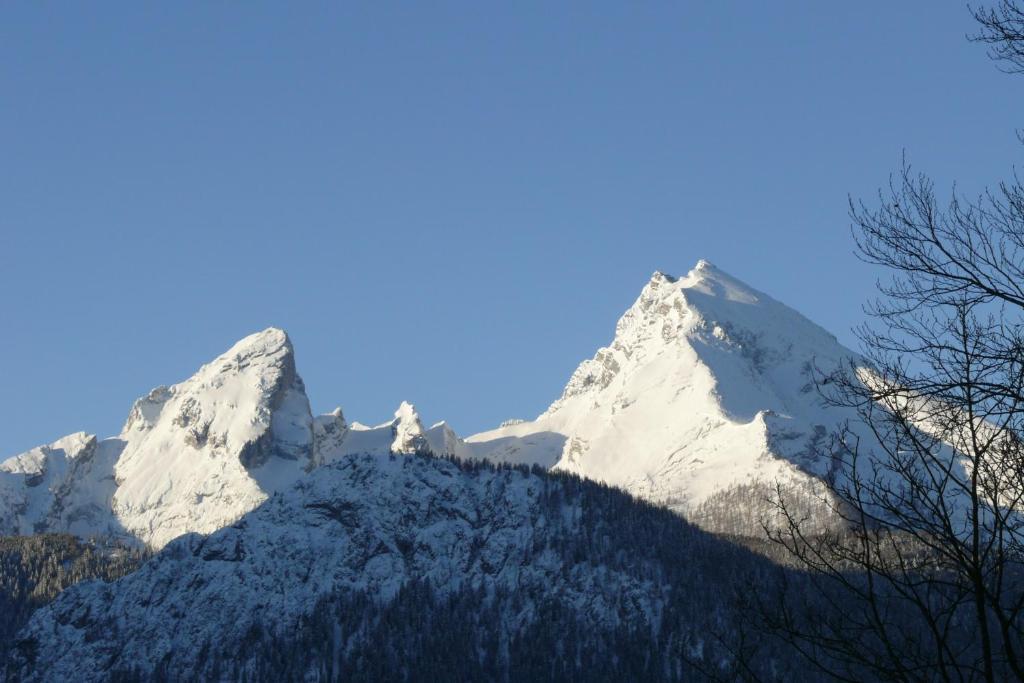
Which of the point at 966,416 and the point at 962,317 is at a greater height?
the point at 962,317

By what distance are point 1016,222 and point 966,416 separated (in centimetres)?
275

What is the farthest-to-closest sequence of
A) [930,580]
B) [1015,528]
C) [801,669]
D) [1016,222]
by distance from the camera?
[801,669]
[1016,222]
[1015,528]
[930,580]

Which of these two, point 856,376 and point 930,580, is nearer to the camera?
point 930,580

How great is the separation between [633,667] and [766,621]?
185 meters

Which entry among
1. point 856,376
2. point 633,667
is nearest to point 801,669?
point 633,667

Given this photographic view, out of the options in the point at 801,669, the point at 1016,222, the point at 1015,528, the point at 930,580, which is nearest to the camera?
the point at 930,580

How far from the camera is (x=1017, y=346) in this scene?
17703mm

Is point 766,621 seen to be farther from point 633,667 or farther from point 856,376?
point 633,667

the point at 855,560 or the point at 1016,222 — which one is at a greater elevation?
the point at 1016,222

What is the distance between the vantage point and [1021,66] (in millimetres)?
19094

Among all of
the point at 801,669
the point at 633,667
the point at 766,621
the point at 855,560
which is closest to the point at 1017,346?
the point at 855,560

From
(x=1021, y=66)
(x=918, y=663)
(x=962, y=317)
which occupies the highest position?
(x=1021, y=66)

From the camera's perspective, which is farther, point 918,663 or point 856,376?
point 856,376

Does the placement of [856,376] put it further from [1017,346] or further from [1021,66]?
[1021,66]
